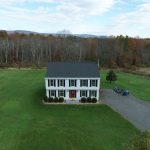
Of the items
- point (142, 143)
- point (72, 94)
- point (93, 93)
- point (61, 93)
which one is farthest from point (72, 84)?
point (142, 143)

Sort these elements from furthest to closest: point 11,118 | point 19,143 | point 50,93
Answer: point 50,93
point 11,118
point 19,143

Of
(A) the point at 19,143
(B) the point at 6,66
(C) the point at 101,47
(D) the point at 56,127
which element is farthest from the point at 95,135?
(C) the point at 101,47

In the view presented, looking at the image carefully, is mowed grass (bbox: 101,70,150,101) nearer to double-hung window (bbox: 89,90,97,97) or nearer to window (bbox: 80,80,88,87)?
double-hung window (bbox: 89,90,97,97)

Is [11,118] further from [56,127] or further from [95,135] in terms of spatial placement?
[95,135]

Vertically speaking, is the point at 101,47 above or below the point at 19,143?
above

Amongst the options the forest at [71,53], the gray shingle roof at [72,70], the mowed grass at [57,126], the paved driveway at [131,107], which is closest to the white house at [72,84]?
the gray shingle roof at [72,70]

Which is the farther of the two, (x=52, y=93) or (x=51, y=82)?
(x=52, y=93)

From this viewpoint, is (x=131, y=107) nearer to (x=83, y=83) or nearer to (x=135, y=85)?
(x=83, y=83)

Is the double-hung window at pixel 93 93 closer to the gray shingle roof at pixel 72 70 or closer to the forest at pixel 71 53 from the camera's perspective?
the gray shingle roof at pixel 72 70
